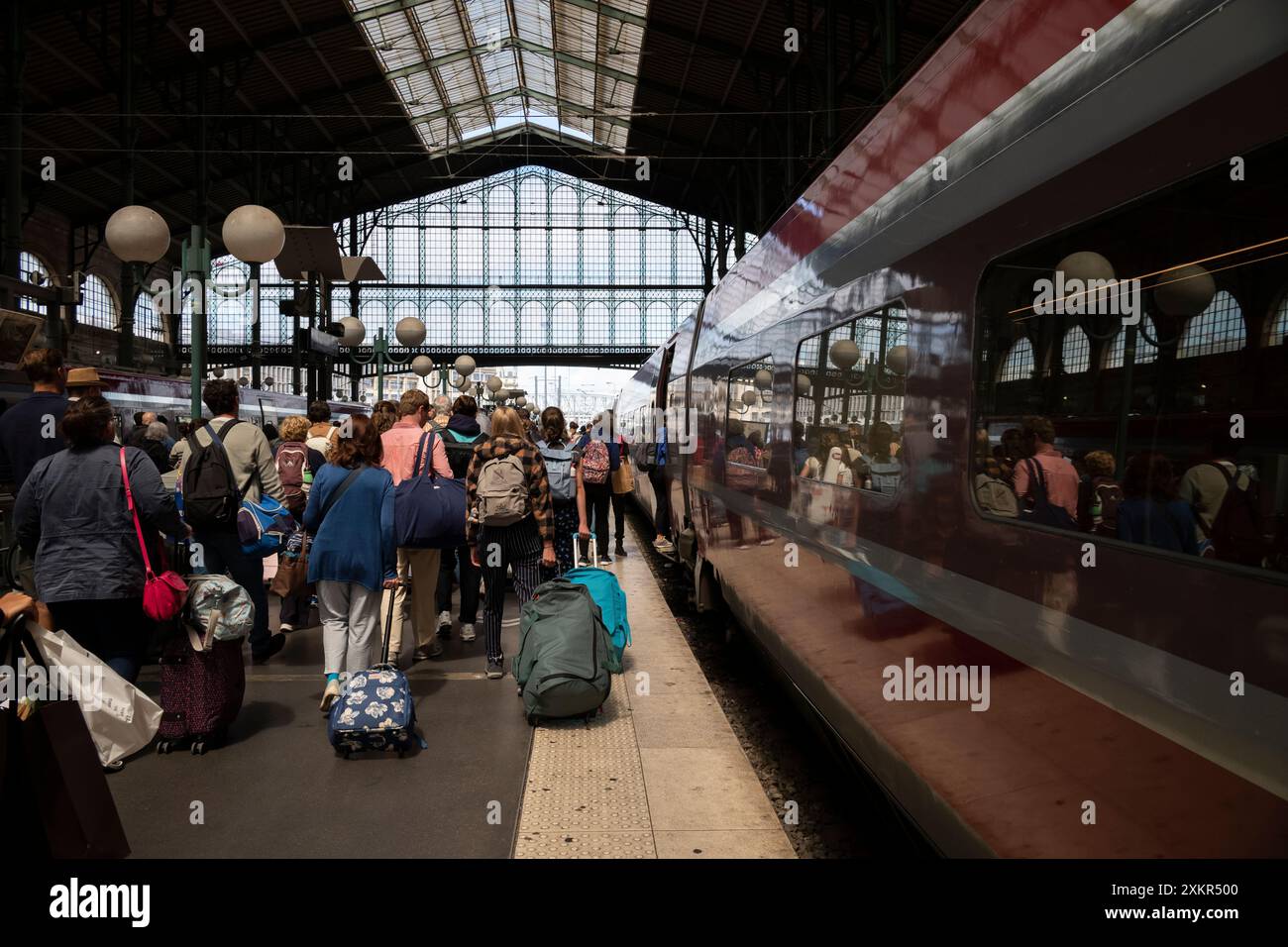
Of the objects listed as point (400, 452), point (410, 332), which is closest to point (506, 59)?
point (410, 332)

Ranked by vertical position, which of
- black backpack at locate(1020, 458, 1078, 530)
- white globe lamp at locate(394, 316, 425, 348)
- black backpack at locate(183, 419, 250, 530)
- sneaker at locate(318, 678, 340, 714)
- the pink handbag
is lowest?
sneaker at locate(318, 678, 340, 714)

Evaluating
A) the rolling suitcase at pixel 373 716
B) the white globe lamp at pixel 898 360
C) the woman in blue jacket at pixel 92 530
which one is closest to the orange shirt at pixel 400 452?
the rolling suitcase at pixel 373 716

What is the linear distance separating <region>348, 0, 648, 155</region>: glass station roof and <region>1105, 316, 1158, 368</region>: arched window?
2217 centimetres

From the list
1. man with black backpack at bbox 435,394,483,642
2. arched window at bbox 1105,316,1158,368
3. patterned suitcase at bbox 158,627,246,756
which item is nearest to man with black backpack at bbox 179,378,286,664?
patterned suitcase at bbox 158,627,246,756

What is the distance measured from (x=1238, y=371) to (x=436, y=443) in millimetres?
5017

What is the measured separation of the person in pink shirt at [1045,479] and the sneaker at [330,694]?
395 cm

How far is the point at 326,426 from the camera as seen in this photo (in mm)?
8641

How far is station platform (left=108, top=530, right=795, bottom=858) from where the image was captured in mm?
3762

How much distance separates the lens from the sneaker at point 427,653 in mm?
6848

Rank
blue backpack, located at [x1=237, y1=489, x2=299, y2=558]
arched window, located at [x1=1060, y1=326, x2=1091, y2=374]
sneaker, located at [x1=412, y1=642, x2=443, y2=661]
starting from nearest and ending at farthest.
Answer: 1. arched window, located at [x1=1060, y1=326, x2=1091, y2=374]
2. blue backpack, located at [x1=237, y1=489, x2=299, y2=558]
3. sneaker, located at [x1=412, y1=642, x2=443, y2=661]

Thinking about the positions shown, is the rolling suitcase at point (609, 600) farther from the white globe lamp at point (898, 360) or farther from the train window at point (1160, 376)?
the train window at point (1160, 376)

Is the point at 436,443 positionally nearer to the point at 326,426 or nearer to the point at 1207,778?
the point at 326,426

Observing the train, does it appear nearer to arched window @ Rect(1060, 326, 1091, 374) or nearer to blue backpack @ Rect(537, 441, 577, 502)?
blue backpack @ Rect(537, 441, 577, 502)
